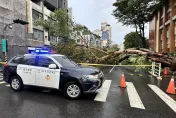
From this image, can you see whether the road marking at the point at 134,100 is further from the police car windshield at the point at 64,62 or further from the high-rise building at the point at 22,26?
the high-rise building at the point at 22,26

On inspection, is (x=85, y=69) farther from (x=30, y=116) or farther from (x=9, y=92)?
(x=9, y=92)

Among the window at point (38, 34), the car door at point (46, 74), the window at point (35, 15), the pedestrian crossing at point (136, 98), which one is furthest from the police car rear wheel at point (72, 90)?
the window at point (35, 15)

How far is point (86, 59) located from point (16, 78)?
1193 centimetres

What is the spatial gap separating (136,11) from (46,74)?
96.0 ft

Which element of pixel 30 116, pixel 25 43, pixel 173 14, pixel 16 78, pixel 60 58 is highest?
pixel 173 14

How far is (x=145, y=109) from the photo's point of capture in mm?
6684

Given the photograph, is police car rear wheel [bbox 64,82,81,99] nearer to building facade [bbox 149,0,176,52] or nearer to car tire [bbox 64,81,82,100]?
car tire [bbox 64,81,82,100]

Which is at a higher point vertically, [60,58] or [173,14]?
[173,14]

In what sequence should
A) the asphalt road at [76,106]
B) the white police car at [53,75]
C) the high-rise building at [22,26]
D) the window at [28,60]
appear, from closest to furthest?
the asphalt road at [76,106] → the white police car at [53,75] → the window at [28,60] → the high-rise building at [22,26]

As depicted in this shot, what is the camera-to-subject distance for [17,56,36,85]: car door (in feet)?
28.3

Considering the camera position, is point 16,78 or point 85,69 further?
point 16,78

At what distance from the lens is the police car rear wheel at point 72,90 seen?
7.79 meters

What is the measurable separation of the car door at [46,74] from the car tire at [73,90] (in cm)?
47

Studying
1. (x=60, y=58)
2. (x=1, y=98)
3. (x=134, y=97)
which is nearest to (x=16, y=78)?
(x=1, y=98)
